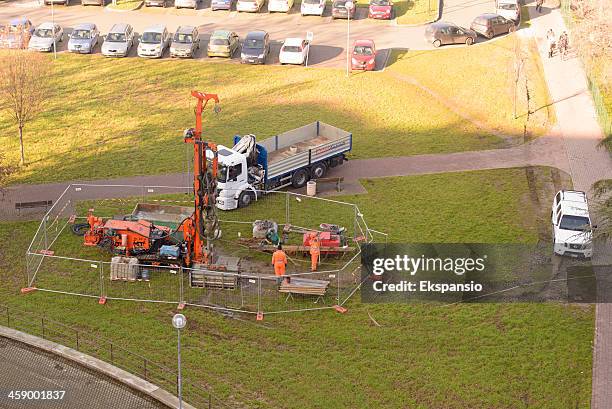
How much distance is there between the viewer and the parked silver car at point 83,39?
61.9 m

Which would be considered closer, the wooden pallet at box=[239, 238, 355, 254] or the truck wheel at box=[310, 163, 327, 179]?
the wooden pallet at box=[239, 238, 355, 254]

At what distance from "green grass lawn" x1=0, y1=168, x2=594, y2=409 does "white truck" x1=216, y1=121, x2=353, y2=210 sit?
27.9 feet

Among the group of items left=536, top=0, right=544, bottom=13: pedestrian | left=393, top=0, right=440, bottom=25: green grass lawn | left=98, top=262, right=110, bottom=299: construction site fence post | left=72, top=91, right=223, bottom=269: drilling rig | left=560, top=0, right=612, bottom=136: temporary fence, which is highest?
left=536, top=0, right=544, bottom=13: pedestrian

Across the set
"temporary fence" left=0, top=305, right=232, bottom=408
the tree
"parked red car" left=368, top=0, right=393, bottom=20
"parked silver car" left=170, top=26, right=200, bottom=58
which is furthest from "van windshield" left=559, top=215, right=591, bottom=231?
"parked red car" left=368, top=0, right=393, bottom=20

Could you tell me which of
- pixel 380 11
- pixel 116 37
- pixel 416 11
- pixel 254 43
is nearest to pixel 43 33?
pixel 116 37

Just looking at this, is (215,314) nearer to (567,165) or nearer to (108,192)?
(108,192)

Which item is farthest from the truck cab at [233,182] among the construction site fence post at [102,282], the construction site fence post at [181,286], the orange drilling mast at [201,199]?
the construction site fence post at [102,282]

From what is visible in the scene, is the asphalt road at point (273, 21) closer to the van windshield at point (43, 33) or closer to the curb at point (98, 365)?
the van windshield at point (43, 33)

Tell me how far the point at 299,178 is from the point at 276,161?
57.8 inches

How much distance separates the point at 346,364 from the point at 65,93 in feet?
98.6

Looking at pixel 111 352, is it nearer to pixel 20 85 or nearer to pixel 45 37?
pixel 20 85

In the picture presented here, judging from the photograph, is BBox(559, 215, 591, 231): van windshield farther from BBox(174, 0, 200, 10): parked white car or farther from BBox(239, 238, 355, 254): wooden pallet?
BBox(174, 0, 200, 10): parked white car

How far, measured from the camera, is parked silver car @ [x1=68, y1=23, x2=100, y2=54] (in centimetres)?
6194

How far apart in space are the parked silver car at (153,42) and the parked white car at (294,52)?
717cm
